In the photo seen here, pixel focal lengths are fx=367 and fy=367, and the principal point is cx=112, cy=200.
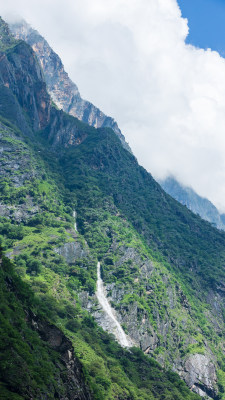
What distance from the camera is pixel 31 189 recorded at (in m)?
186

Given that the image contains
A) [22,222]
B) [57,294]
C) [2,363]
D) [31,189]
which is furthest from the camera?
[31,189]

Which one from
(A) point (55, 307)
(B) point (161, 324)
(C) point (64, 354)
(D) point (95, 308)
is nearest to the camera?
(C) point (64, 354)

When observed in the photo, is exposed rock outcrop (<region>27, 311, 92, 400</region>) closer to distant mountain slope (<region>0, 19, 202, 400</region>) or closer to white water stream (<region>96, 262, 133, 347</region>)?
distant mountain slope (<region>0, 19, 202, 400</region>)

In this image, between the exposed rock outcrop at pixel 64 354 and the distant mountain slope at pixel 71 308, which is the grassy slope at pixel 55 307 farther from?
the exposed rock outcrop at pixel 64 354

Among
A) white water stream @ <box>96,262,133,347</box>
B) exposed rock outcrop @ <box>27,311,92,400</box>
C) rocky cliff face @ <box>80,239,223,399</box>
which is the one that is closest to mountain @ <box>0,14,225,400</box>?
exposed rock outcrop @ <box>27,311,92,400</box>

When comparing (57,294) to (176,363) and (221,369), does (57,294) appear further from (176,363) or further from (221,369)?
(221,369)

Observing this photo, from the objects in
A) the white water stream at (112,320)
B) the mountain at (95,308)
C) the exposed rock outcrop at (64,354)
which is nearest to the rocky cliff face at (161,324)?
the mountain at (95,308)

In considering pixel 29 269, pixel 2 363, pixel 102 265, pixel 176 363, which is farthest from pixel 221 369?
pixel 2 363

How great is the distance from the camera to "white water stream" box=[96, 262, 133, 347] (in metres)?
132

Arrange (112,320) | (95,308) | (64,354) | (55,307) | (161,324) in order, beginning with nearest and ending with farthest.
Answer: (64,354) → (55,307) → (112,320) → (95,308) → (161,324)

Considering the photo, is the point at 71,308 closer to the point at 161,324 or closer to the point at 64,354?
the point at 161,324

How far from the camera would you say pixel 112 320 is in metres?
138

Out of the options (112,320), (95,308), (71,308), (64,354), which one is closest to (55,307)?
(71,308)

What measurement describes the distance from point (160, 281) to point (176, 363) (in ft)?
135
